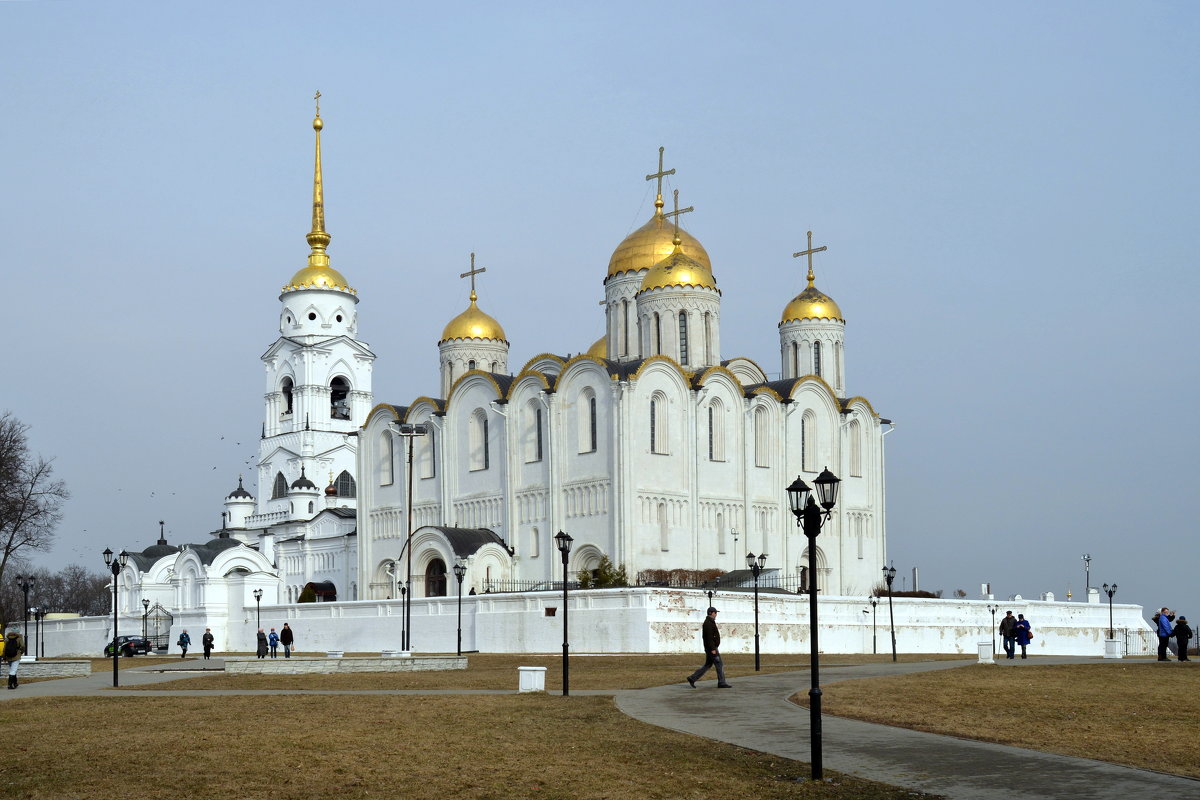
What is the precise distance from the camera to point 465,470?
6312 centimetres

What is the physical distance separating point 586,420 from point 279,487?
31237 millimetres

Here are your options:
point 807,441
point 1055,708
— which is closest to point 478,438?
point 807,441

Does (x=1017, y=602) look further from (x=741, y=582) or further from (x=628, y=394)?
(x=628, y=394)

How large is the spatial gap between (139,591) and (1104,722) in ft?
216

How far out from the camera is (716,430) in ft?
196

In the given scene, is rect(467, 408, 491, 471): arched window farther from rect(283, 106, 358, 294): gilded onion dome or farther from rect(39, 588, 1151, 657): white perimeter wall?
rect(283, 106, 358, 294): gilded onion dome

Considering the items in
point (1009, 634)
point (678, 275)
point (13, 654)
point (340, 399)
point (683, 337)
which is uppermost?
point (678, 275)

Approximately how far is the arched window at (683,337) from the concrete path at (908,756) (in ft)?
133

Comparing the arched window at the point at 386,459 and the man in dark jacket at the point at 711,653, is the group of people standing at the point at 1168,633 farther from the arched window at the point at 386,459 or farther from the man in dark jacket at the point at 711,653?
the arched window at the point at 386,459

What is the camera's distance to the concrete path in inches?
495

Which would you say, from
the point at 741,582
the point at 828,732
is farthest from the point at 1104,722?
the point at 741,582

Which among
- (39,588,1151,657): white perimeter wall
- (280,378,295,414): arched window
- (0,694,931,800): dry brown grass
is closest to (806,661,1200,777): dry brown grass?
(0,694,931,800): dry brown grass

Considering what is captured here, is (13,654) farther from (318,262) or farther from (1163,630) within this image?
(318,262)

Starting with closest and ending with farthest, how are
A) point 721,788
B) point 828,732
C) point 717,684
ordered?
point 721,788, point 828,732, point 717,684
